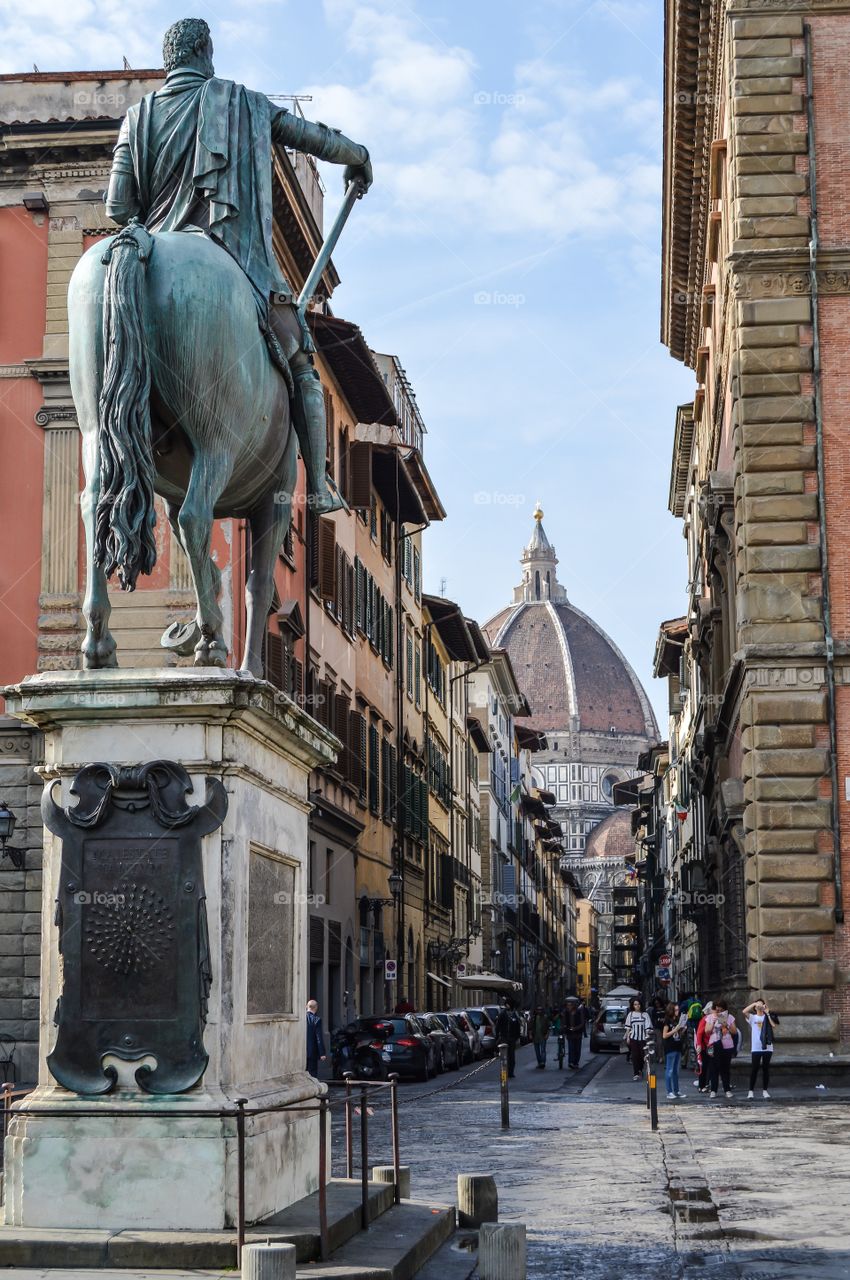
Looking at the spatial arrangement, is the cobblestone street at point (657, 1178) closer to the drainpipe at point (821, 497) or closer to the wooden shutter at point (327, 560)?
the drainpipe at point (821, 497)

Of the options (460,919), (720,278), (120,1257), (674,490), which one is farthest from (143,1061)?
(460,919)

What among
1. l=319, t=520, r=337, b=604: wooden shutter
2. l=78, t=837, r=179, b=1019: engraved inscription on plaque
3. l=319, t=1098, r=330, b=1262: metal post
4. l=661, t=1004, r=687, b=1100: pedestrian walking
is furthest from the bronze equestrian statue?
l=319, t=520, r=337, b=604: wooden shutter

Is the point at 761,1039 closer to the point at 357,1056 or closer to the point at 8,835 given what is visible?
the point at 357,1056

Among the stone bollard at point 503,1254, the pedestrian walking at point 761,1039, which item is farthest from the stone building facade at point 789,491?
the stone bollard at point 503,1254

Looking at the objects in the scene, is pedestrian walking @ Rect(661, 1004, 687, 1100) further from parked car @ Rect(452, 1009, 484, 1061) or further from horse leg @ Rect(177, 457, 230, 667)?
horse leg @ Rect(177, 457, 230, 667)

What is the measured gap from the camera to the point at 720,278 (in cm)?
3475

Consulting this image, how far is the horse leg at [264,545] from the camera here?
1013cm

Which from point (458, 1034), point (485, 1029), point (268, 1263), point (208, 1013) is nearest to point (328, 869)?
point (458, 1034)

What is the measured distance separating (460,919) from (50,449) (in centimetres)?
5069

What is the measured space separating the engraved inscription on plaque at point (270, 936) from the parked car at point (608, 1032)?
56552mm

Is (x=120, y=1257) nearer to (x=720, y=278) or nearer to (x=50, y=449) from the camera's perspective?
(x=50, y=449)

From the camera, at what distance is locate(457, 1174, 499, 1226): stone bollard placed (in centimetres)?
1160

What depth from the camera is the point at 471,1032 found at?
4850cm

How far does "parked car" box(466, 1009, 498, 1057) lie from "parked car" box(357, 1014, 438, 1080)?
14366mm
